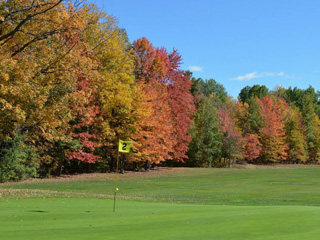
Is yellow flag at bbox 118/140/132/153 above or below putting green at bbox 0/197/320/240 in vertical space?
above

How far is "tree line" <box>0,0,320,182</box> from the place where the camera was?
1875 cm

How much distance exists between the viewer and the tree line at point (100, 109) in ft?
61.5

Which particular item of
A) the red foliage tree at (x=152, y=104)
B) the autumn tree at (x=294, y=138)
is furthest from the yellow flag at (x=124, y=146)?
the autumn tree at (x=294, y=138)

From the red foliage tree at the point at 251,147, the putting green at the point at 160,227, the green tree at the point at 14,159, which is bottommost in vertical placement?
the putting green at the point at 160,227

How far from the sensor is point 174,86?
48.6m

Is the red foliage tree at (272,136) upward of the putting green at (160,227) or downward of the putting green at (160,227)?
upward

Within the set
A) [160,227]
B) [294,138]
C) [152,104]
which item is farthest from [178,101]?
[160,227]

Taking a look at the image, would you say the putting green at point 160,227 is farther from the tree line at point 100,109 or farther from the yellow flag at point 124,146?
the tree line at point 100,109

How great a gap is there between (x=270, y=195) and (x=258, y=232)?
51.5 ft

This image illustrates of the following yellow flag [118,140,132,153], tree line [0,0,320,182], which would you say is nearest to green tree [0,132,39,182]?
tree line [0,0,320,182]

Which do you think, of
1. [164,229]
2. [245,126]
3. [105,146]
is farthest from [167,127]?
[164,229]

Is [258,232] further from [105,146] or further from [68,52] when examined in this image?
[105,146]

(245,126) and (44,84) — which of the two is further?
(245,126)

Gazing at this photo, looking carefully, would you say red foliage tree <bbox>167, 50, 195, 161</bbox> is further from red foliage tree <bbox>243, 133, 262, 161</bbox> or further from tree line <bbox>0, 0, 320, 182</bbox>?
red foliage tree <bbox>243, 133, 262, 161</bbox>
